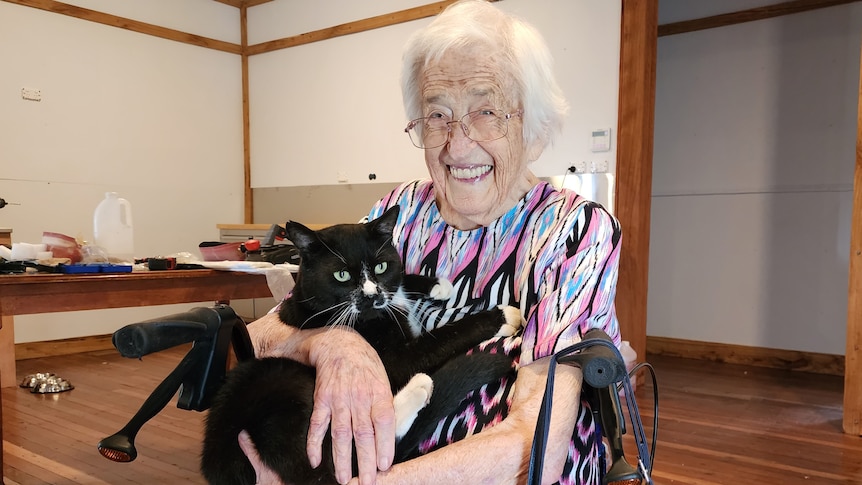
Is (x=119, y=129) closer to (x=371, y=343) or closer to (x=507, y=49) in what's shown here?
(x=371, y=343)

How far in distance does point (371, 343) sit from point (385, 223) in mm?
249

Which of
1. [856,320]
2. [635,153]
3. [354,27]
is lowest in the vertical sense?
[856,320]

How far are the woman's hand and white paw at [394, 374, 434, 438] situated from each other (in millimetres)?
24

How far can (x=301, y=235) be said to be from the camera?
1.28m

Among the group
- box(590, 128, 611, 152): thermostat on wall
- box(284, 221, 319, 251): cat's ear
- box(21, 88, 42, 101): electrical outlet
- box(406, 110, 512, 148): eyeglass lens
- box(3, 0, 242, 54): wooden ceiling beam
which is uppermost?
box(3, 0, 242, 54): wooden ceiling beam

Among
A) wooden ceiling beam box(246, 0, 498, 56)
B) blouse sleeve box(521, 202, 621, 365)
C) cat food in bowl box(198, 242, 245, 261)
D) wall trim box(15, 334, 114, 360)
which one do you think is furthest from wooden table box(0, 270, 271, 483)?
wall trim box(15, 334, 114, 360)

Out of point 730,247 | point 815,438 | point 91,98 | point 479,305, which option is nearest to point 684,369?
point 730,247

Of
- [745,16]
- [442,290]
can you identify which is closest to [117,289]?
[442,290]

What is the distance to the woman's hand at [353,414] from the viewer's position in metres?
0.94

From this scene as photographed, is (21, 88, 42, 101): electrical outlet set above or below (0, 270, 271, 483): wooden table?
above

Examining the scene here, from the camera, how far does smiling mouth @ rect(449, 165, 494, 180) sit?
47.0 inches

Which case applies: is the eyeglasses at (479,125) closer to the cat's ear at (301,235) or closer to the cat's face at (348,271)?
the cat's face at (348,271)

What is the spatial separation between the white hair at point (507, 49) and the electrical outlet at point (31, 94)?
4351mm

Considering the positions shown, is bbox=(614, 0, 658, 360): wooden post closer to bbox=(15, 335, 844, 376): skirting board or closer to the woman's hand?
bbox=(15, 335, 844, 376): skirting board
